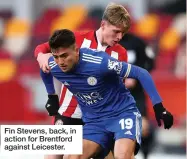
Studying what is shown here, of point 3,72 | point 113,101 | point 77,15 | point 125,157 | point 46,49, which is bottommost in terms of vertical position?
point 125,157

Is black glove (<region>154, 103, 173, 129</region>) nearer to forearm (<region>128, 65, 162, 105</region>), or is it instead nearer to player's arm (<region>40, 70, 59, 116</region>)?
forearm (<region>128, 65, 162, 105</region>)

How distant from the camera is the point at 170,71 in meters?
13.7

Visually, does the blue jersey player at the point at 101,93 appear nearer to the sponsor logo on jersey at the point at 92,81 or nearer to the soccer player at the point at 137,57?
the sponsor logo on jersey at the point at 92,81

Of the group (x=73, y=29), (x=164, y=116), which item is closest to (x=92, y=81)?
(x=164, y=116)

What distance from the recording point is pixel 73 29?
17156 millimetres

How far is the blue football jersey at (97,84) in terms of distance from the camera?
6.12 meters

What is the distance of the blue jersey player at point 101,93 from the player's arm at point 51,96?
0.07 metres

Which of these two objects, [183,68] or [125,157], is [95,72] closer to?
[125,157]

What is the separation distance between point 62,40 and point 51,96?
83 cm

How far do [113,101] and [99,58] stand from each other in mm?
420

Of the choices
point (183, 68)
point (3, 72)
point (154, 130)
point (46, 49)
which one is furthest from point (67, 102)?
point (3, 72)

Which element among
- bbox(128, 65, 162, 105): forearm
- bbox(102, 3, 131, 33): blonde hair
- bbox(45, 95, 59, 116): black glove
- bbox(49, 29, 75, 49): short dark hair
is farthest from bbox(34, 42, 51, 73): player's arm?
bbox(128, 65, 162, 105): forearm

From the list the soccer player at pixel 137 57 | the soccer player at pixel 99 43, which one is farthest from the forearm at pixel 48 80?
the soccer player at pixel 137 57

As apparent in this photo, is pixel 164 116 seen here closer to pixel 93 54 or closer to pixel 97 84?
pixel 97 84
